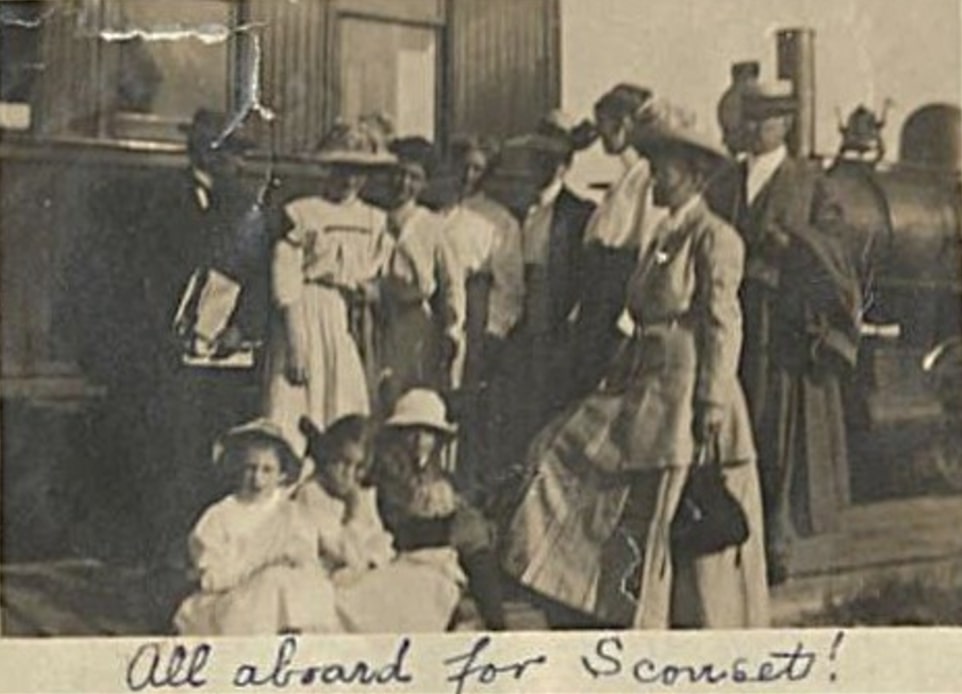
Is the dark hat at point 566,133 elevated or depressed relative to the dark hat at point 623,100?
depressed

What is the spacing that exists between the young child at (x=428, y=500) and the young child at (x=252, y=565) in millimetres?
33

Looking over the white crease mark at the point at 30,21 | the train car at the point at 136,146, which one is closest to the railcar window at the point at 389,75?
the train car at the point at 136,146

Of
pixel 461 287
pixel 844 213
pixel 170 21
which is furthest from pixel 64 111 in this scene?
pixel 844 213

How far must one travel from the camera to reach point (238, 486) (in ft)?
1.70

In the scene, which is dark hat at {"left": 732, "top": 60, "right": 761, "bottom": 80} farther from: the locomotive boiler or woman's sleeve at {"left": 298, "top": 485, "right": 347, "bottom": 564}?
woman's sleeve at {"left": 298, "top": 485, "right": 347, "bottom": 564}

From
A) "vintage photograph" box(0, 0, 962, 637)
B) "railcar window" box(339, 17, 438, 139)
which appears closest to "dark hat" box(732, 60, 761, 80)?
"vintage photograph" box(0, 0, 962, 637)

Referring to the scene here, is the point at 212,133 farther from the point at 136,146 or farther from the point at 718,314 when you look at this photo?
the point at 718,314

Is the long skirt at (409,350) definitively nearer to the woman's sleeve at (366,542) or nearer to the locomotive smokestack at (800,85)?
the woman's sleeve at (366,542)

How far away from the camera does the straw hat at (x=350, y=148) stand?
1.73 ft

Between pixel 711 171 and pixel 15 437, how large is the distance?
25 centimetres

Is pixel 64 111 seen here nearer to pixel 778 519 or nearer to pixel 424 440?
pixel 424 440

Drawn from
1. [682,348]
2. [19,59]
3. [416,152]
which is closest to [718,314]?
[682,348]

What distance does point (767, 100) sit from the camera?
0.53m
